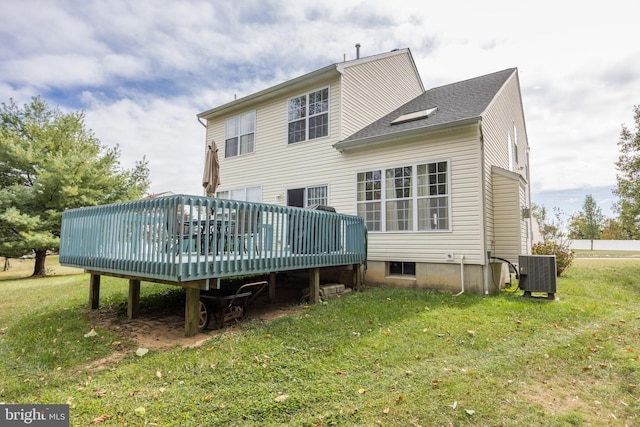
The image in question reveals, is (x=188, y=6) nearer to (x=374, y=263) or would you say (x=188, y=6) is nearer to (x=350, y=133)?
(x=350, y=133)

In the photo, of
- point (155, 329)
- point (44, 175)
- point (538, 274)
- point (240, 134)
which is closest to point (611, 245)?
point (538, 274)

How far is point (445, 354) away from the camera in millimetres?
4152

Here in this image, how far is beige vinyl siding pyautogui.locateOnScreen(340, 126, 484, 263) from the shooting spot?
25.2ft

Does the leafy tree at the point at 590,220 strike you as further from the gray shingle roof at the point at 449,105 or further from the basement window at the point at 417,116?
the basement window at the point at 417,116

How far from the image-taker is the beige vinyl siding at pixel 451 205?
25.2 feet

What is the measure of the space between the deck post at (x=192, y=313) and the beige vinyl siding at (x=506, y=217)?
7504 millimetres

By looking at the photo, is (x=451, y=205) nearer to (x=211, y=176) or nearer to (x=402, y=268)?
(x=402, y=268)

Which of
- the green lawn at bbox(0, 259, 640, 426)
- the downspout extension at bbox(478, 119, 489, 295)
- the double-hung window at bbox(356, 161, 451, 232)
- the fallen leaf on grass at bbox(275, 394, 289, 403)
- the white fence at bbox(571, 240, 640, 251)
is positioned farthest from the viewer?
Answer: the white fence at bbox(571, 240, 640, 251)

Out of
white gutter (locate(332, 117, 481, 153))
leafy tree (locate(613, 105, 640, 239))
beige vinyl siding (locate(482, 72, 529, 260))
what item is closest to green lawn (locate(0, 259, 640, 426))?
beige vinyl siding (locate(482, 72, 529, 260))

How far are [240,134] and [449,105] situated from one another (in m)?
7.55

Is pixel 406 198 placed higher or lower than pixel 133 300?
higher

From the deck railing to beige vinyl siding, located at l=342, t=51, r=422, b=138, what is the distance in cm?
448

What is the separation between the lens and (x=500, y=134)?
32.8 feet

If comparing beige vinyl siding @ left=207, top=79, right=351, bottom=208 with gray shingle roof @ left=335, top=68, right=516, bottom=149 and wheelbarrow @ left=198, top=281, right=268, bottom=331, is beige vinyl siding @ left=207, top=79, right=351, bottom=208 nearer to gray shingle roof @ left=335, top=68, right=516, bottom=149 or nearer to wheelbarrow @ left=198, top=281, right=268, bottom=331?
gray shingle roof @ left=335, top=68, right=516, bottom=149
